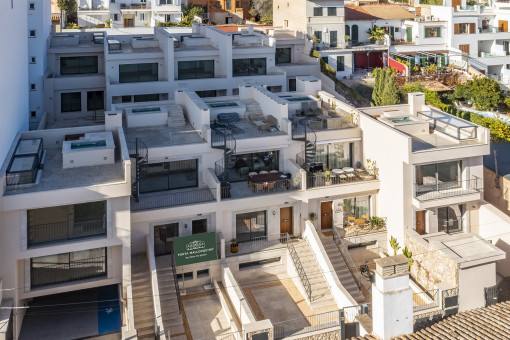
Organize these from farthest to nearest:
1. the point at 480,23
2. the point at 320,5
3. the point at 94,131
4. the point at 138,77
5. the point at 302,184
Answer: the point at 480,23, the point at 320,5, the point at 138,77, the point at 94,131, the point at 302,184

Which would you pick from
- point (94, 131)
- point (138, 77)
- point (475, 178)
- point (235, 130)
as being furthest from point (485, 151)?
point (138, 77)

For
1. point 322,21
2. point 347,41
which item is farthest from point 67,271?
point 347,41

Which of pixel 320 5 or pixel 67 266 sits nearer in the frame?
pixel 67 266

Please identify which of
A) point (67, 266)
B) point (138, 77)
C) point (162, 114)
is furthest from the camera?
point (138, 77)

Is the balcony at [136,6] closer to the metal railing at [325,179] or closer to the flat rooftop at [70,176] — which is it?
the flat rooftop at [70,176]

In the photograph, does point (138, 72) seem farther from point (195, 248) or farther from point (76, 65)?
point (195, 248)

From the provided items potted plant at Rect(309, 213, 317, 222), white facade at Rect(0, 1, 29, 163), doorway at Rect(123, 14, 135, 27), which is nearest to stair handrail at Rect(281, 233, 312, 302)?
potted plant at Rect(309, 213, 317, 222)

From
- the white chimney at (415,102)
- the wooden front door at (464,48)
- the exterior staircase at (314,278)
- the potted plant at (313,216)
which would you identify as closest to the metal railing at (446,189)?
the potted plant at (313,216)

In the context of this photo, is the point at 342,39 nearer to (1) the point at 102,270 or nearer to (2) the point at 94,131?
(2) the point at 94,131
